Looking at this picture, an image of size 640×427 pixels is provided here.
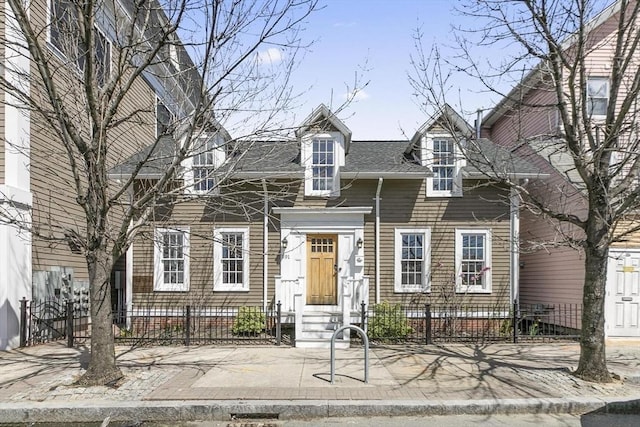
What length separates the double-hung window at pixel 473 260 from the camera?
45.9 feet

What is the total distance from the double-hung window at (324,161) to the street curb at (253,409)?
7816 mm

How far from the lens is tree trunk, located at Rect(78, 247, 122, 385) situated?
7930mm

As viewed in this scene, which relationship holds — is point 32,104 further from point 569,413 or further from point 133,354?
point 569,413

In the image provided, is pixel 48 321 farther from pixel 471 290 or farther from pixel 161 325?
pixel 471 290

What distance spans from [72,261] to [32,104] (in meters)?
7.37

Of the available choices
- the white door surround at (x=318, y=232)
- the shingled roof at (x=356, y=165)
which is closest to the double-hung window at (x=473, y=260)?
the shingled roof at (x=356, y=165)

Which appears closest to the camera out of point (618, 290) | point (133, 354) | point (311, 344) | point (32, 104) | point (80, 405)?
point (80, 405)

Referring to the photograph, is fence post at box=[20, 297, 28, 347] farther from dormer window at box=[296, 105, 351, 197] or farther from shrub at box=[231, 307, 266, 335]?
dormer window at box=[296, 105, 351, 197]

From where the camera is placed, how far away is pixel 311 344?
1168 cm

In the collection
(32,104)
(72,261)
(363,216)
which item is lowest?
(72,261)

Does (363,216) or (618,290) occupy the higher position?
(363,216)

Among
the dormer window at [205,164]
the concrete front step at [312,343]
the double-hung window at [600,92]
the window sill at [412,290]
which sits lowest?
the concrete front step at [312,343]

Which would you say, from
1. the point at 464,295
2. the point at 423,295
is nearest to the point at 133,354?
the point at 423,295

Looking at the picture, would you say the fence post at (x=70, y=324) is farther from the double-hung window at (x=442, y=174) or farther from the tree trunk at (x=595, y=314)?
the tree trunk at (x=595, y=314)
